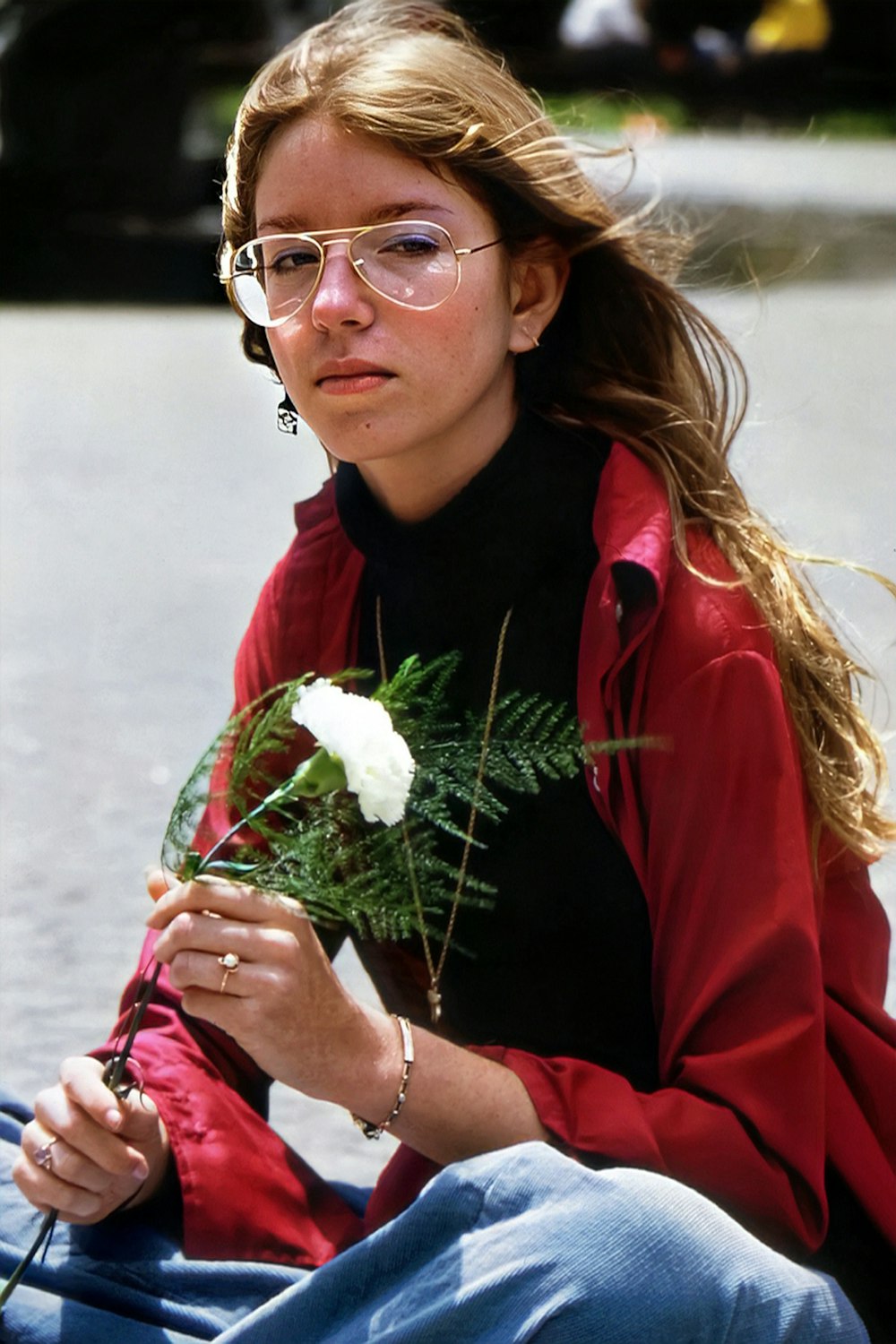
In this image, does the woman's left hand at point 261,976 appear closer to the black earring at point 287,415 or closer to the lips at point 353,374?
the lips at point 353,374

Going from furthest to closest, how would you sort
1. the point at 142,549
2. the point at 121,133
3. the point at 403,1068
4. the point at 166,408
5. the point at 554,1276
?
the point at 121,133
the point at 166,408
the point at 142,549
the point at 403,1068
the point at 554,1276

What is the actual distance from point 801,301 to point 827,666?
8386mm

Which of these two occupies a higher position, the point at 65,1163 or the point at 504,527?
the point at 504,527

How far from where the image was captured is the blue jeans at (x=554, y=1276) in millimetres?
1759

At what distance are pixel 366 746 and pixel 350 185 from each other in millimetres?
627

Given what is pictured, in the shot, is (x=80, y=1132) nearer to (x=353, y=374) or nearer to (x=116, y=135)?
(x=353, y=374)

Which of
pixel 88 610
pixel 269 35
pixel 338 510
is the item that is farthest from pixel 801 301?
pixel 338 510

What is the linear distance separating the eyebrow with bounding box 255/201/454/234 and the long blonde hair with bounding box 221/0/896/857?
4 cm

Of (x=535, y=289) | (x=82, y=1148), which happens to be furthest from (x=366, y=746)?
(x=535, y=289)

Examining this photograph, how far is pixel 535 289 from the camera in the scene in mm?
Result: 2273

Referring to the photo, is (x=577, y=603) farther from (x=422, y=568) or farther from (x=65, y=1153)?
(x=65, y=1153)

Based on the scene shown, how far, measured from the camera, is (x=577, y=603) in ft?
7.22

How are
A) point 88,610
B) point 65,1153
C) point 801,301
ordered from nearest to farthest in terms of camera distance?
1. point 65,1153
2. point 88,610
3. point 801,301

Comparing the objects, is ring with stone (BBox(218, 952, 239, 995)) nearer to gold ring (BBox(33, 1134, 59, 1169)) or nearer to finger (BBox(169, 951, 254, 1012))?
finger (BBox(169, 951, 254, 1012))
